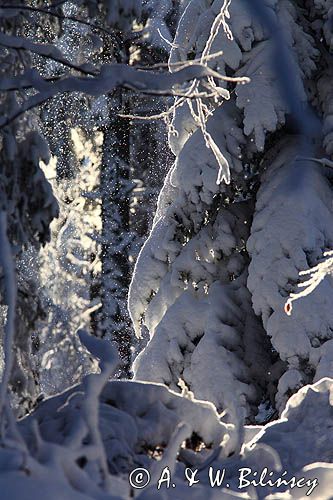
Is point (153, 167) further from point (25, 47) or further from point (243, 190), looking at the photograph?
point (25, 47)

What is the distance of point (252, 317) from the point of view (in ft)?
32.7

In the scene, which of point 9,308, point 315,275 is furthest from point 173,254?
point 9,308

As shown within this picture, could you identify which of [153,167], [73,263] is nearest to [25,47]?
[73,263]

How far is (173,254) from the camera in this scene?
10.5 m

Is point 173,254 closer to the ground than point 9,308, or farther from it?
farther from it

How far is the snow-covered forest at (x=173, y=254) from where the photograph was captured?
3375 millimetres

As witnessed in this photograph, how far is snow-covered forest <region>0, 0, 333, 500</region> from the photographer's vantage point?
133 inches

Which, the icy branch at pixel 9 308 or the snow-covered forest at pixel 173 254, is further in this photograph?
the snow-covered forest at pixel 173 254

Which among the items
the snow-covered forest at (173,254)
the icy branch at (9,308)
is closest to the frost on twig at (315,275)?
the snow-covered forest at (173,254)

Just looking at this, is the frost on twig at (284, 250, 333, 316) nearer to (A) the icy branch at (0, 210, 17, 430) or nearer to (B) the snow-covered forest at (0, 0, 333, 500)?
(B) the snow-covered forest at (0, 0, 333, 500)

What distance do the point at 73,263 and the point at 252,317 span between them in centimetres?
1163

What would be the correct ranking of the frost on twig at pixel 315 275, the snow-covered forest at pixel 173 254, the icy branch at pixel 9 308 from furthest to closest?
the frost on twig at pixel 315 275, the snow-covered forest at pixel 173 254, the icy branch at pixel 9 308

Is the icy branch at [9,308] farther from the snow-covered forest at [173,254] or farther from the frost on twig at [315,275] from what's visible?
the frost on twig at [315,275]

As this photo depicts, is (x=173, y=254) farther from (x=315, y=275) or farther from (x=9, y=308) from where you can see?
(x=9, y=308)
